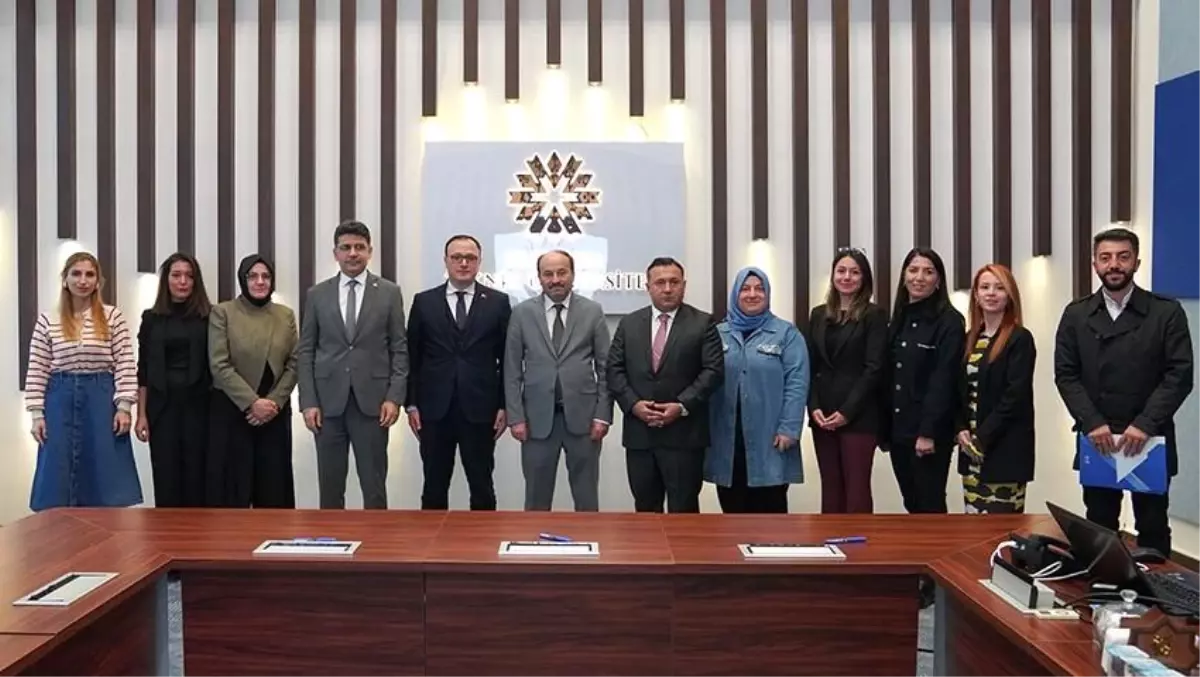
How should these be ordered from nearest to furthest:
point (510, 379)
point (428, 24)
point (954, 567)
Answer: point (954, 567)
point (510, 379)
point (428, 24)

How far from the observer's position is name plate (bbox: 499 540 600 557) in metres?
2.42

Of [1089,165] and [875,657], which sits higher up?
[1089,165]

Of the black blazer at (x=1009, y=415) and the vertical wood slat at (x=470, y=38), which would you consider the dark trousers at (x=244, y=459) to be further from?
the black blazer at (x=1009, y=415)

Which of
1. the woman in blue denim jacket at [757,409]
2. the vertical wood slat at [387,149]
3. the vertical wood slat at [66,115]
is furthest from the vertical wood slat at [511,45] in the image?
the vertical wood slat at [66,115]

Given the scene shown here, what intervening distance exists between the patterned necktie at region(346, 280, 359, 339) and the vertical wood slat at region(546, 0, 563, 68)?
5.33 feet

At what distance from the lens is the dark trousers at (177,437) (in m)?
4.49

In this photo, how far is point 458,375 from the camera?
14.3 ft

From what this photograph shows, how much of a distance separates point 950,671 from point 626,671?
0.76m

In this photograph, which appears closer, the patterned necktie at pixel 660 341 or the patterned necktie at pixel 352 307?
the patterned necktie at pixel 660 341

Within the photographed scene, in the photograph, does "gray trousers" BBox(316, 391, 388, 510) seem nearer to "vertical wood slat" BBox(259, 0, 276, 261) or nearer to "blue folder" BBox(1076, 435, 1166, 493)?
"vertical wood slat" BBox(259, 0, 276, 261)

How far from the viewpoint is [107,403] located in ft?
14.8

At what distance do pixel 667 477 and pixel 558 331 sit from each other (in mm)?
784

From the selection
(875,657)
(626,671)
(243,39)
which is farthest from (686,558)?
(243,39)

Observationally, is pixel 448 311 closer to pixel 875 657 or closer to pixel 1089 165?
pixel 875 657
